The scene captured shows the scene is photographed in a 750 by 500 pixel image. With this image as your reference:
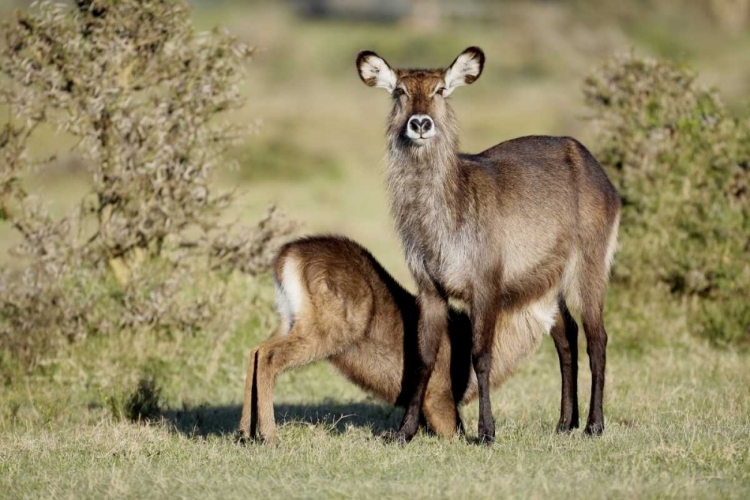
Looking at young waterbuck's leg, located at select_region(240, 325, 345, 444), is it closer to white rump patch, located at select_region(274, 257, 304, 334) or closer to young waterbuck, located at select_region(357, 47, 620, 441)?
white rump patch, located at select_region(274, 257, 304, 334)

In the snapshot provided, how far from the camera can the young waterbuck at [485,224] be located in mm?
6090

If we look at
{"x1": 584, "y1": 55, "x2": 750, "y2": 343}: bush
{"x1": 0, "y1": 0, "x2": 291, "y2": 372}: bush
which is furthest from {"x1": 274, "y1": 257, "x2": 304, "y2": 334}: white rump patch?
{"x1": 584, "y1": 55, "x2": 750, "y2": 343}: bush

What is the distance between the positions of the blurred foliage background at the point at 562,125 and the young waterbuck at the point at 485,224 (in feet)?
8.78

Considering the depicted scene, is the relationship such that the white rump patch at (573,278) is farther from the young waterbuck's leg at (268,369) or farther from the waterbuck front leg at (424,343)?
the young waterbuck's leg at (268,369)

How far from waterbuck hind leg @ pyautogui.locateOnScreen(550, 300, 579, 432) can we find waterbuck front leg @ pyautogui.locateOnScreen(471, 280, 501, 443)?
0.82 meters

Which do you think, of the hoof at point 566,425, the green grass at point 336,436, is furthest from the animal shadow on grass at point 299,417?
the hoof at point 566,425

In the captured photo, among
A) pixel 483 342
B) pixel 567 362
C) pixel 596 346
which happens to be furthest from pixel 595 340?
pixel 483 342

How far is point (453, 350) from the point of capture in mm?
6734

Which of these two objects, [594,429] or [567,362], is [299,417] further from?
[594,429]

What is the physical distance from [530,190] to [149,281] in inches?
135

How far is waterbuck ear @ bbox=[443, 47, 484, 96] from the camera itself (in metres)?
6.23

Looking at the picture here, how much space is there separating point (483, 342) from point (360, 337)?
2.88ft

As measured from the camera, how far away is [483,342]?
6090mm

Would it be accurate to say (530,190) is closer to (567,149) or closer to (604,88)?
(567,149)
